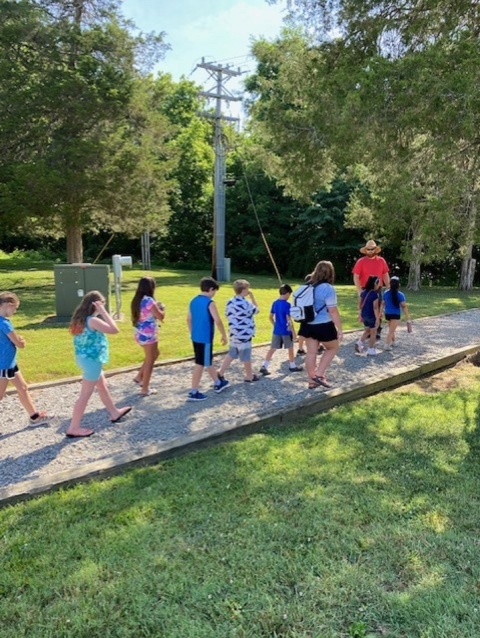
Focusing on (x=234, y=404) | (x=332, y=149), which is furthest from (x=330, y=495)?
(x=332, y=149)

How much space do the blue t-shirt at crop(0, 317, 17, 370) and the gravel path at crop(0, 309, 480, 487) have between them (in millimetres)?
669

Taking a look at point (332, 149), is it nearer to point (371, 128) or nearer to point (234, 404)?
point (371, 128)

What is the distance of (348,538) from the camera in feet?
9.66

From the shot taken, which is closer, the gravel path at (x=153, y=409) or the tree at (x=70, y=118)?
the gravel path at (x=153, y=409)

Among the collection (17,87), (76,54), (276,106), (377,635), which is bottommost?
(377,635)

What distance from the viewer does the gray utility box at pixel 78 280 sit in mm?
10234

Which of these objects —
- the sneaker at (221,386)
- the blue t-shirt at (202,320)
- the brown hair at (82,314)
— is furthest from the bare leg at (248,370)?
the brown hair at (82,314)

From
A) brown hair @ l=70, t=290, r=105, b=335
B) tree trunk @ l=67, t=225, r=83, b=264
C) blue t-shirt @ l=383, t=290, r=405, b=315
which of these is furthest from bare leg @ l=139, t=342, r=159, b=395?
tree trunk @ l=67, t=225, r=83, b=264

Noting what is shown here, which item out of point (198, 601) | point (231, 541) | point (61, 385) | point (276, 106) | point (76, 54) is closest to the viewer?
point (198, 601)

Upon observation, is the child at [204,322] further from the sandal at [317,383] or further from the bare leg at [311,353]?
the sandal at [317,383]

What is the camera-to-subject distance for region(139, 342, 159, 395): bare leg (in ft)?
18.4

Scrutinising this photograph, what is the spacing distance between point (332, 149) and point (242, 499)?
5.72 meters

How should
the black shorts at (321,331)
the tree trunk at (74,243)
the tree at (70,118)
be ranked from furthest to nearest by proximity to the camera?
the tree trunk at (74,243), the tree at (70,118), the black shorts at (321,331)

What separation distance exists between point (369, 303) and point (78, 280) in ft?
19.9
